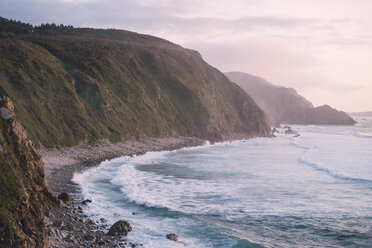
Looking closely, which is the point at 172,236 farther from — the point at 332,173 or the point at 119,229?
the point at 332,173

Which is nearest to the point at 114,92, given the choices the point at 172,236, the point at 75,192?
the point at 75,192

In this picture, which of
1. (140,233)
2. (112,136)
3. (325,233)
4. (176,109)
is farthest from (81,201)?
(176,109)

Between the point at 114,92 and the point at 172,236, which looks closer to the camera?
the point at 172,236

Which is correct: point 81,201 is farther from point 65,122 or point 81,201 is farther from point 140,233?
point 65,122

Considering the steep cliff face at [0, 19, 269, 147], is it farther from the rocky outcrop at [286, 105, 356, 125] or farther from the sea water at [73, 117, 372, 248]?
the rocky outcrop at [286, 105, 356, 125]

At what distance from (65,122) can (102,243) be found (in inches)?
1233

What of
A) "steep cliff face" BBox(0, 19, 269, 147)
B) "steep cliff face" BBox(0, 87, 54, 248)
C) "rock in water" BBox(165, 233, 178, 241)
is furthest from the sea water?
"steep cliff face" BBox(0, 19, 269, 147)

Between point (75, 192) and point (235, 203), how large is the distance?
969 cm

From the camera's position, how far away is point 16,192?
11117mm

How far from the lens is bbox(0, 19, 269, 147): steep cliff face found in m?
41.2

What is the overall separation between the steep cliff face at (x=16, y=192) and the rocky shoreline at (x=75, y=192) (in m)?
1.61

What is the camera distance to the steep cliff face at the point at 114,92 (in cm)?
4119

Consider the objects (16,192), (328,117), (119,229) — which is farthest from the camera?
(328,117)

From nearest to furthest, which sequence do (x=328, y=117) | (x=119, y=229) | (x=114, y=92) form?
(x=119, y=229) < (x=114, y=92) < (x=328, y=117)
